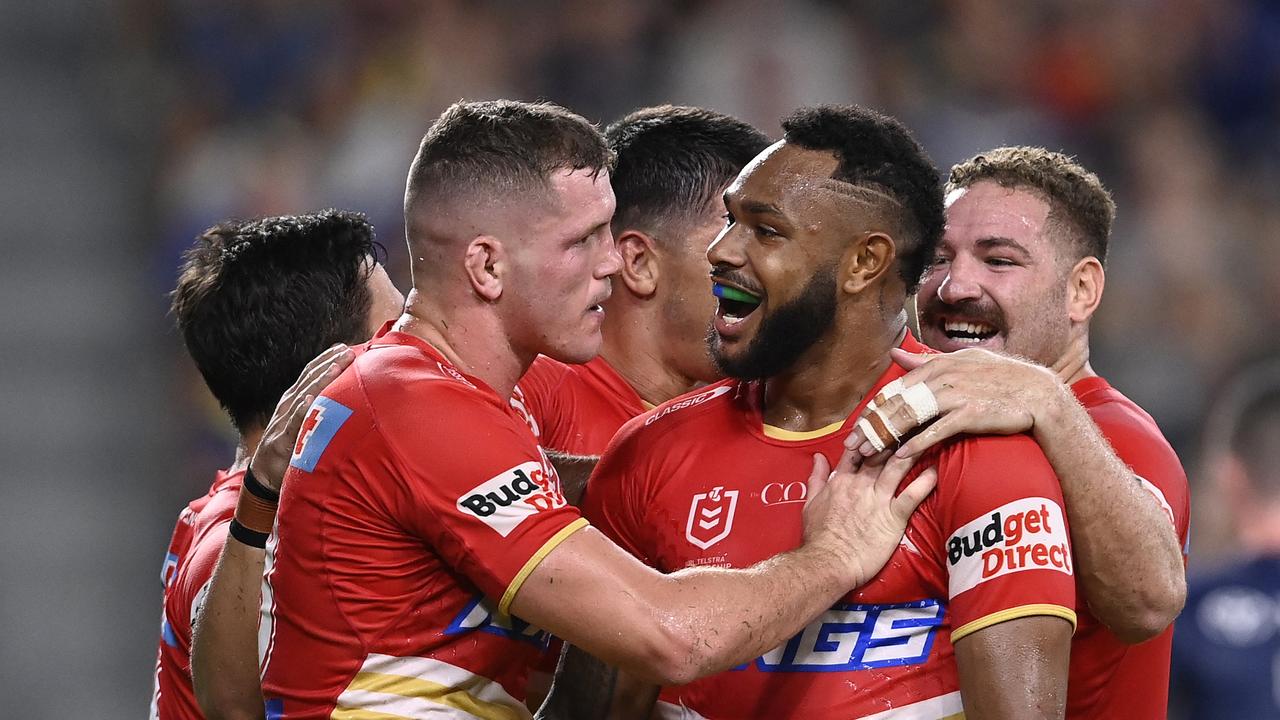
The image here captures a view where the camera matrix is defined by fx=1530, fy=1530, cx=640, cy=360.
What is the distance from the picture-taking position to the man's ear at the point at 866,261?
3586 mm

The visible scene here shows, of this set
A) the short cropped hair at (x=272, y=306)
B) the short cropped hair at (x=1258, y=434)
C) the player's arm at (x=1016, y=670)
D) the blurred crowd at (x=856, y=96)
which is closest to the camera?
the player's arm at (x=1016, y=670)

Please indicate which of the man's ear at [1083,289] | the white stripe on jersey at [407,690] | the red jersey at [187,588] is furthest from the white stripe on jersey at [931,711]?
the red jersey at [187,588]

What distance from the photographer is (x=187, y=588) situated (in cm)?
412

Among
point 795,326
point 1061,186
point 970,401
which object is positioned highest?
point 1061,186

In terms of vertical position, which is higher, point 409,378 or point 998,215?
point 998,215

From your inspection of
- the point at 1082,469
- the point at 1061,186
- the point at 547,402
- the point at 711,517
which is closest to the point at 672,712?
the point at 711,517

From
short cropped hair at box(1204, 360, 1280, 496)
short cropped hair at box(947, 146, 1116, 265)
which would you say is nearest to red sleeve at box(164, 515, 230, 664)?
short cropped hair at box(947, 146, 1116, 265)

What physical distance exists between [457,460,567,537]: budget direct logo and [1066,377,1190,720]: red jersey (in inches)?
52.3

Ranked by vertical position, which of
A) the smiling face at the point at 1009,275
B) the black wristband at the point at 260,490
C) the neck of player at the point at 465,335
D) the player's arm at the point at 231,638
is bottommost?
the player's arm at the point at 231,638

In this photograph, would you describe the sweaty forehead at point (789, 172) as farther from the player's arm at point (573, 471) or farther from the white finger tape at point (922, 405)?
the player's arm at point (573, 471)

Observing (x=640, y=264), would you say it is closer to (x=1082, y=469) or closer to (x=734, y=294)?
(x=734, y=294)

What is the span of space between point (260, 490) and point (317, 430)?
391mm

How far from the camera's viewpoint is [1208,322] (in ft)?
28.9

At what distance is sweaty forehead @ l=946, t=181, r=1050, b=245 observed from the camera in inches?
167
